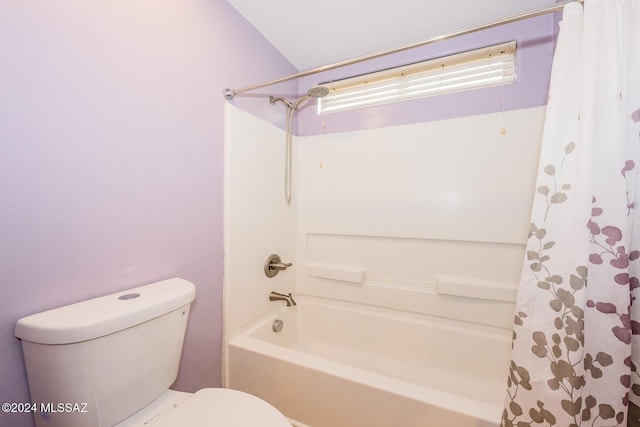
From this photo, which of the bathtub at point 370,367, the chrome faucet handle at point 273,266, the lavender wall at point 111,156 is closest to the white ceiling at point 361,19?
the lavender wall at point 111,156

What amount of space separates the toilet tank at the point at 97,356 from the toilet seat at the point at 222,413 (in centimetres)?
12

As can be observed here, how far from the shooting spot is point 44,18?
2.31 ft

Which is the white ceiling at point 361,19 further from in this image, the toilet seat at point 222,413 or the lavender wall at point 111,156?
the toilet seat at point 222,413

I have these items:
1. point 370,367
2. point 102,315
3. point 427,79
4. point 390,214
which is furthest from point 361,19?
point 370,367

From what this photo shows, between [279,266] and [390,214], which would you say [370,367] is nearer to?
[279,266]

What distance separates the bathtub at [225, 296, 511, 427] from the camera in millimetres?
925

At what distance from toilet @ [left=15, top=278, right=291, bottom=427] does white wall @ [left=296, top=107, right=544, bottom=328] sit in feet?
3.39

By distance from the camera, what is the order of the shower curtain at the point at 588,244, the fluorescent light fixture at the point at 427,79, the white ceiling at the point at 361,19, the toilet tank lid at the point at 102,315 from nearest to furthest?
the toilet tank lid at the point at 102,315 → the shower curtain at the point at 588,244 → the white ceiling at the point at 361,19 → the fluorescent light fixture at the point at 427,79

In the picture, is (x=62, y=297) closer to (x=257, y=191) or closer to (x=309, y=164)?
(x=257, y=191)

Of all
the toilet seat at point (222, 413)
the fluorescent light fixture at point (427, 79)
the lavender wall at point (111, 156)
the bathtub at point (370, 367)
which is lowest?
the bathtub at point (370, 367)

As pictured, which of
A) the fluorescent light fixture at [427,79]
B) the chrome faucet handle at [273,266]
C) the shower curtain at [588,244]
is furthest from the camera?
the chrome faucet handle at [273,266]

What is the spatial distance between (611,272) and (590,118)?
490 mm

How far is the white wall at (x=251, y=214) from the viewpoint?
1.31 m

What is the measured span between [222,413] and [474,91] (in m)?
1.91
